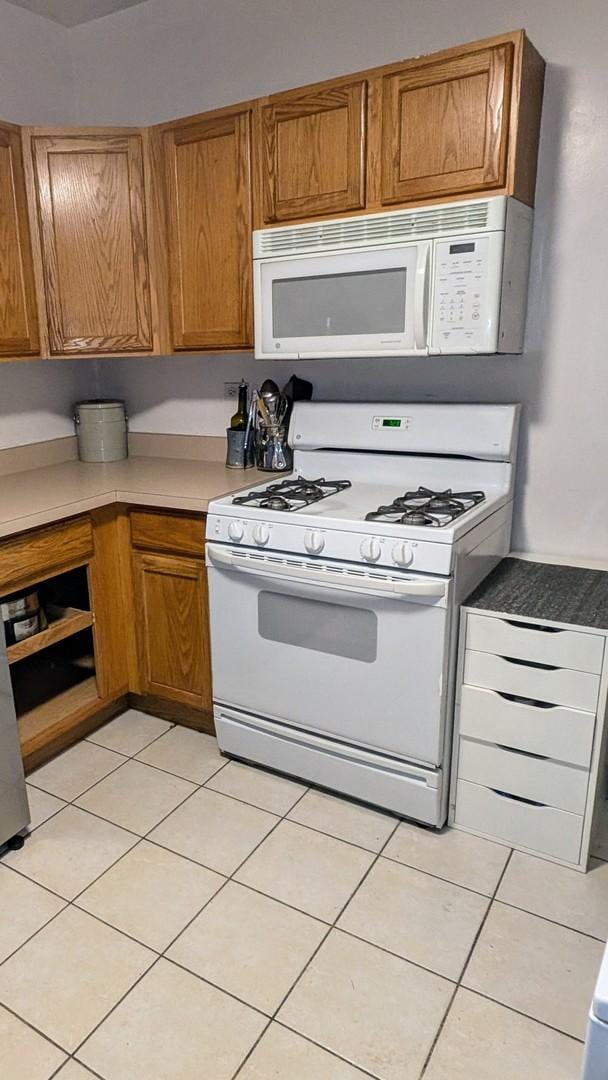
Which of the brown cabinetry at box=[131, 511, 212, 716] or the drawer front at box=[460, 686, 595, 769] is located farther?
the brown cabinetry at box=[131, 511, 212, 716]

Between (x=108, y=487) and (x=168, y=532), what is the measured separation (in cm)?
27

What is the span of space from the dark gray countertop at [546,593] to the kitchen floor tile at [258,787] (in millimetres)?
830

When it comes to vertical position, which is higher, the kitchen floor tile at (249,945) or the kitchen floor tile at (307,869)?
the kitchen floor tile at (307,869)

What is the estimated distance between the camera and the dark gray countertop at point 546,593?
179 centimetres

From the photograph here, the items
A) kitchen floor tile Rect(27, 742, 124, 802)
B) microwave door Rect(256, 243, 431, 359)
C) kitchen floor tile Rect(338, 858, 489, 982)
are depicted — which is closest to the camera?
kitchen floor tile Rect(338, 858, 489, 982)

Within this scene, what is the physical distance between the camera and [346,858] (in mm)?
1885

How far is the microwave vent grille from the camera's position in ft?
6.07

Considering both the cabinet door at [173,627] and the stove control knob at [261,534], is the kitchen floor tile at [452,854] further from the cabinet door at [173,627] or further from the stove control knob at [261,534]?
the stove control knob at [261,534]

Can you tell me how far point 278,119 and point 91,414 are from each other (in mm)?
1314

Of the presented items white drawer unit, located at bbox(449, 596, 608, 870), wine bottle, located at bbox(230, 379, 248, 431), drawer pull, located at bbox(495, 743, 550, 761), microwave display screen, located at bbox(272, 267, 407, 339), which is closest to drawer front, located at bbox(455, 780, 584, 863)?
white drawer unit, located at bbox(449, 596, 608, 870)

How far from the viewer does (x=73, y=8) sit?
260 centimetres

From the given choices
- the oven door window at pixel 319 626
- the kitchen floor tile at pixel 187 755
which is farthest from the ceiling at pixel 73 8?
the kitchen floor tile at pixel 187 755

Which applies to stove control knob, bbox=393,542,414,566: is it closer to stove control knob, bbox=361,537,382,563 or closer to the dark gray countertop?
stove control knob, bbox=361,537,382,563

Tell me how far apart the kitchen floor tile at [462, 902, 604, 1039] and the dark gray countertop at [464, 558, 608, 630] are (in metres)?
0.73
